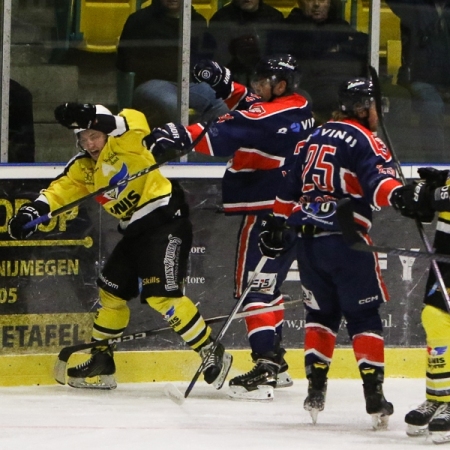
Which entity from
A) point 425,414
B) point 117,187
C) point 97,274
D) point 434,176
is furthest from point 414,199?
point 97,274

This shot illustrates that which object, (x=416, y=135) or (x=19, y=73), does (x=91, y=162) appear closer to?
(x=19, y=73)

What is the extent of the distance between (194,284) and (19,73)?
1.20 metres

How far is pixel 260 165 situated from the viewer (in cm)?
520

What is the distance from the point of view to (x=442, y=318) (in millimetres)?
4156

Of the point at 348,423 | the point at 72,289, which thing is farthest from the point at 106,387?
the point at 348,423

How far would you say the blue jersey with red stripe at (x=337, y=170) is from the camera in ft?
13.8

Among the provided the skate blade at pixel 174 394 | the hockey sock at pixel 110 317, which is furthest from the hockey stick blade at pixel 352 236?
the hockey sock at pixel 110 317

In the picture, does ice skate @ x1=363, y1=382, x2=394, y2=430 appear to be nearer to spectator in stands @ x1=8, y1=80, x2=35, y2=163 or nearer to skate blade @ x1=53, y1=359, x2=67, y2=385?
skate blade @ x1=53, y1=359, x2=67, y2=385

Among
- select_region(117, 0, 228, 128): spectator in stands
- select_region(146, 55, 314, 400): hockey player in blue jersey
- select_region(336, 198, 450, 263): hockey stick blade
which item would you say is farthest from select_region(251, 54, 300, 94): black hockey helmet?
select_region(336, 198, 450, 263): hockey stick blade

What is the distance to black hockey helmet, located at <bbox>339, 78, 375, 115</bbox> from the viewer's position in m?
4.35

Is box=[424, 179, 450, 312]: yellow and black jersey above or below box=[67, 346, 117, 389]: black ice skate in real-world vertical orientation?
above

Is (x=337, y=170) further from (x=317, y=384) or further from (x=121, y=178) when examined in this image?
(x=121, y=178)

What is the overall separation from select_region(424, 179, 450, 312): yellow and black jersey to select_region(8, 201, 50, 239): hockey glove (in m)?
1.70

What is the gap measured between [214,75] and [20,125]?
Result: 34.4 inches
